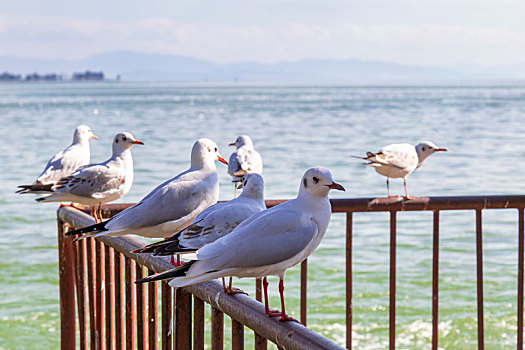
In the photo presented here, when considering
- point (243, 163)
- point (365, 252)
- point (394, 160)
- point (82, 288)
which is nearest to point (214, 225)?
point (82, 288)

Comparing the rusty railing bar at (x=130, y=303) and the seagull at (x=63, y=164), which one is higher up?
the seagull at (x=63, y=164)

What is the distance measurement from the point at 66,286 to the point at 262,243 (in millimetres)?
1734

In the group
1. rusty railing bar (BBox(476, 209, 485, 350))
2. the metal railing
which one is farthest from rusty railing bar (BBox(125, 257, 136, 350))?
rusty railing bar (BBox(476, 209, 485, 350))

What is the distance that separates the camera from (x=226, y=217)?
8.01ft

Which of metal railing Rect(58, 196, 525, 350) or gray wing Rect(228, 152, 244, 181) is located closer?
metal railing Rect(58, 196, 525, 350)

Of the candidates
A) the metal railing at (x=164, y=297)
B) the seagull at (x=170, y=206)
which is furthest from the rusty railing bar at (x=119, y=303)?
the seagull at (x=170, y=206)

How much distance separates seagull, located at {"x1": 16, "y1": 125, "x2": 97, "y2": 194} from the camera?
17.7ft

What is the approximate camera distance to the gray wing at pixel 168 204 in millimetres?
2971

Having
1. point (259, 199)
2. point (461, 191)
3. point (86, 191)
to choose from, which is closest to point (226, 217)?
point (259, 199)

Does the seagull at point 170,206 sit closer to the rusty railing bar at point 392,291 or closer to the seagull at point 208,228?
the seagull at point 208,228

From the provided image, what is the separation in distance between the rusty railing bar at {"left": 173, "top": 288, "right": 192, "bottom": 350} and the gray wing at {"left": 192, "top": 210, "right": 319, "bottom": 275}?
35 cm

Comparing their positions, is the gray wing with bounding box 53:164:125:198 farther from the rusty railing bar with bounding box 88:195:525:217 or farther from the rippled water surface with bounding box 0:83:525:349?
the rippled water surface with bounding box 0:83:525:349

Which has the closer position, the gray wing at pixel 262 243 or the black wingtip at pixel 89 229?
the gray wing at pixel 262 243

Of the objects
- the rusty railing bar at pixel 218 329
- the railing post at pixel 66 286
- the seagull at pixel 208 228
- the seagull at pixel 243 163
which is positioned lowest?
the railing post at pixel 66 286
